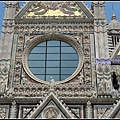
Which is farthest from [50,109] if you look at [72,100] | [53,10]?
[53,10]

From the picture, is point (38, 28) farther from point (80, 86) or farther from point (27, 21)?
point (80, 86)

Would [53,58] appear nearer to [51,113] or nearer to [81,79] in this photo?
[81,79]

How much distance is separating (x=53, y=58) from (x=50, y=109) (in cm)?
358

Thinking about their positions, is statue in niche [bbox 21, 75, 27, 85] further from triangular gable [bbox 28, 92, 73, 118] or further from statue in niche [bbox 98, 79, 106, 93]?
statue in niche [bbox 98, 79, 106, 93]

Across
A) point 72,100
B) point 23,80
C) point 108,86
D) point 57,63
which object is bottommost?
point 72,100

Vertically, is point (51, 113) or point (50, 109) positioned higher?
point (50, 109)

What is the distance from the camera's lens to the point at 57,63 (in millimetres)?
17844

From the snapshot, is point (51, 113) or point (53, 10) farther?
point (53, 10)

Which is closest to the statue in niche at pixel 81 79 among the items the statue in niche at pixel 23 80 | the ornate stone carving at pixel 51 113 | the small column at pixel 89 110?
the small column at pixel 89 110

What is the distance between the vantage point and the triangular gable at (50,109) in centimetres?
1509

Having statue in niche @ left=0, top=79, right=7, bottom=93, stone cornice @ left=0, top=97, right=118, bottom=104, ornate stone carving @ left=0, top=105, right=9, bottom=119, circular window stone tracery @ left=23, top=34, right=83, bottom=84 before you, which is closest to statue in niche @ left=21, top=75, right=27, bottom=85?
circular window stone tracery @ left=23, top=34, right=83, bottom=84

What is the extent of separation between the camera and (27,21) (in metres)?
19.0

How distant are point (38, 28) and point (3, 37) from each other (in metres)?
1.96

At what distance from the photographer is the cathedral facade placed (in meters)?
15.6
